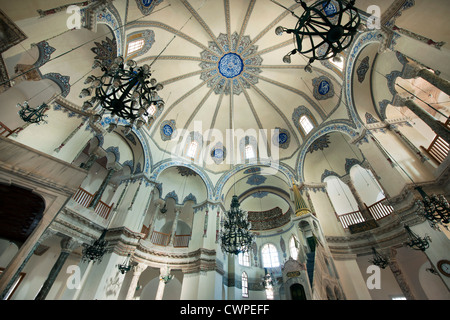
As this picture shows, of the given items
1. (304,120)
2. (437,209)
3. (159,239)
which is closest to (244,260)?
(159,239)

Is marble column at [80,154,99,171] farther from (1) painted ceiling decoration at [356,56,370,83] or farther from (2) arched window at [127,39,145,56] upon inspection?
(1) painted ceiling decoration at [356,56,370,83]

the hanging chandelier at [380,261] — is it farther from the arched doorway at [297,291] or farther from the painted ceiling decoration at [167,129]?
the painted ceiling decoration at [167,129]

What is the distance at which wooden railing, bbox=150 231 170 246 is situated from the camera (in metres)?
11.1

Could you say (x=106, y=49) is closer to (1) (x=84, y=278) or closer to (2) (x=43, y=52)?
(2) (x=43, y=52)

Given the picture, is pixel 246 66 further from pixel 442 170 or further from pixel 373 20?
pixel 442 170

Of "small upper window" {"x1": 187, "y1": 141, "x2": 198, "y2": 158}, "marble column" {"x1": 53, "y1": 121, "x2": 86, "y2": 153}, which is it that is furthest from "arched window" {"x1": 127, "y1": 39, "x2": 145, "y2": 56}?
"small upper window" {"x1": 187, "y1": 141, "x2": 198, "y2": 158}

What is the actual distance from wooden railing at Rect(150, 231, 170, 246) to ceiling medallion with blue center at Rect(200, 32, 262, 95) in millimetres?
10003

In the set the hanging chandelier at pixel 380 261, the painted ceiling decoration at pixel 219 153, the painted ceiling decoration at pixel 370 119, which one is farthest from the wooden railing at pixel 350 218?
the painted ceiling decoration at pixel 219 153

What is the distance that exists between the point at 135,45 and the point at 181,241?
428 inches

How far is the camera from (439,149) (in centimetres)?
731

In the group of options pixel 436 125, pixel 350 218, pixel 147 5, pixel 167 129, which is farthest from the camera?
pixel 167 129

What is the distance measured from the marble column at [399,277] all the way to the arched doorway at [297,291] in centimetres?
401

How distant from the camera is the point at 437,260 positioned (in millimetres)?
5832
